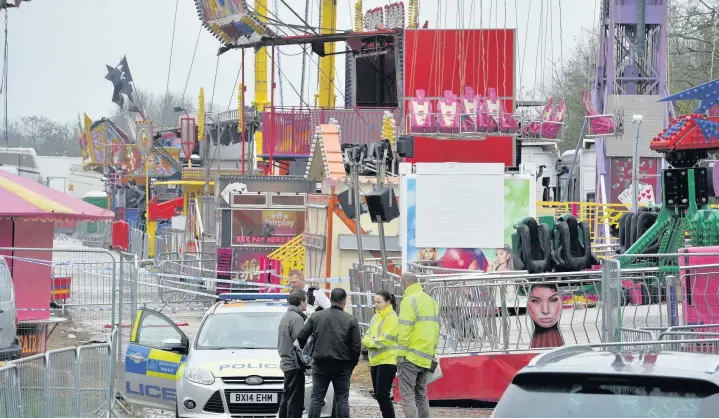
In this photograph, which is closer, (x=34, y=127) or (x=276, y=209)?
(x=276, y=209)

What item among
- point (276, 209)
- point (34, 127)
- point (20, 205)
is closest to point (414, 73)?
point (276, 209)

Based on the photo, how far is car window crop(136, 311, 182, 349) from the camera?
1502cm

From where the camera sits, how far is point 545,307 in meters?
14.9

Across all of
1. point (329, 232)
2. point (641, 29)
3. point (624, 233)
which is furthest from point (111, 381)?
point (641, 29)

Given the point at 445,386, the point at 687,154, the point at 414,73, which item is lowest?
the point at 445,386

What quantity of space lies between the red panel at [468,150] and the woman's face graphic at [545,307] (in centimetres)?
A: 1013

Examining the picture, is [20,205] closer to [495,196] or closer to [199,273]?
[495,196]

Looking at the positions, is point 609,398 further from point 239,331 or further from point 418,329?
point 239,331

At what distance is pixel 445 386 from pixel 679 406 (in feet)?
30.2

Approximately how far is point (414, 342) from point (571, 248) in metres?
4.65

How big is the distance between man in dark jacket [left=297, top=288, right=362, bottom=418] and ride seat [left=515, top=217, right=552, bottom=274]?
432 centimetres

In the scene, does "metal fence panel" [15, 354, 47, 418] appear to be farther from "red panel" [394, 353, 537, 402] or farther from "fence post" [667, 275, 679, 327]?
"fence post" [667, 275, 679, 327]

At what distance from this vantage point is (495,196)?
24.1 metres

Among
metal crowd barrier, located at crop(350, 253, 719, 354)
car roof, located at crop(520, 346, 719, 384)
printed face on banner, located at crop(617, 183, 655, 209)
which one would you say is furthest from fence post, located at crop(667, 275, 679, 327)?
printed face on banner, located at crop(617, 183, 655, 209)
